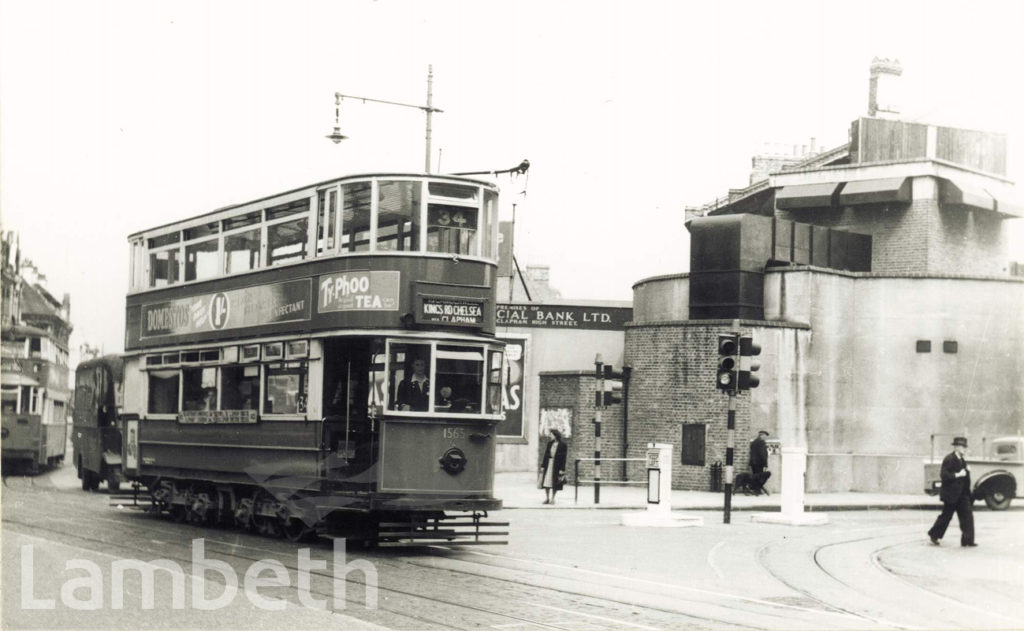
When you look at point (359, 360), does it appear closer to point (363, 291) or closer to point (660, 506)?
point (363, 291)

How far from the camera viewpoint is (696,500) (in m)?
28.6

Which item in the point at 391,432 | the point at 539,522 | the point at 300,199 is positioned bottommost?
the point at 539,522

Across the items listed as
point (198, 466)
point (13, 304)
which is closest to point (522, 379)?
point (198, 466)

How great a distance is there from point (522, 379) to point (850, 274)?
31.0ft

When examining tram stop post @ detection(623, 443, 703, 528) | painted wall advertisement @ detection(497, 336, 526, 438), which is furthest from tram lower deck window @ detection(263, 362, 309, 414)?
painted wall advertisement @ detection(497, 336, 526, 438)

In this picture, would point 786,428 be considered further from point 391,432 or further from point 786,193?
point 391,432

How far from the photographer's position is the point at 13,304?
14.6 m

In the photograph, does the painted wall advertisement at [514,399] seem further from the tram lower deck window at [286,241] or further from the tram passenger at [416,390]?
the tram passenger at [416,390]

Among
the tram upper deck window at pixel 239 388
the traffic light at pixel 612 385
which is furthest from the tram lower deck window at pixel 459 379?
the traffic light at pixel 612 385

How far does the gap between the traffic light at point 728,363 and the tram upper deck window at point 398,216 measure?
7.94m

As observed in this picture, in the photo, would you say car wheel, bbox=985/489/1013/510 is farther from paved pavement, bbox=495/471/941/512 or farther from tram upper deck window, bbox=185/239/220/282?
tram upper deck window, bbox=185/239/220/282

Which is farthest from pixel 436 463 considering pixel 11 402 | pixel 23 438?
pixel 23 438

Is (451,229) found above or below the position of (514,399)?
above

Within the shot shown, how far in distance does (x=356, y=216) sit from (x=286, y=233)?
162 cm
